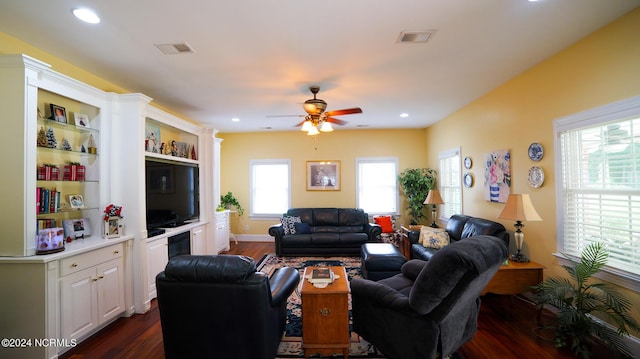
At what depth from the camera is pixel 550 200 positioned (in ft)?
9.59

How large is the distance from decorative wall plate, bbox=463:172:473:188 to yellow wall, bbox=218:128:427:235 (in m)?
1.81

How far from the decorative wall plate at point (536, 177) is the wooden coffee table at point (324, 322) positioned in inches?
104

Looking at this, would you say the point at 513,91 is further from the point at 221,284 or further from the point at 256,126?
the point at 256,126

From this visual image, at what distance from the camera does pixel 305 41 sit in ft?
7.98

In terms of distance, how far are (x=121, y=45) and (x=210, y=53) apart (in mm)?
781

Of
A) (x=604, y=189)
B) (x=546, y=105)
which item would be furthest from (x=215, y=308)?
(x=546, y=105)

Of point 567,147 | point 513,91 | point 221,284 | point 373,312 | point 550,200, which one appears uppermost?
point 513,91

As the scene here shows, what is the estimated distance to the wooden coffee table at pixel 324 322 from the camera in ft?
7.11

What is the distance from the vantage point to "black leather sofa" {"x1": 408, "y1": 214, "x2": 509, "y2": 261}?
11.0 feet

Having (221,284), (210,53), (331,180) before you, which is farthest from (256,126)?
(221,284)

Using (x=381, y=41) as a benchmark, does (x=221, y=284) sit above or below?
below

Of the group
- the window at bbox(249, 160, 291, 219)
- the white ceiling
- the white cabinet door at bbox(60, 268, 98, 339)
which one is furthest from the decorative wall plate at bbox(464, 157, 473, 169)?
the white cabinet door at bbox(60, 268, 98, 339)

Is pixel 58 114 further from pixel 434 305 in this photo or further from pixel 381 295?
pixel 434 305

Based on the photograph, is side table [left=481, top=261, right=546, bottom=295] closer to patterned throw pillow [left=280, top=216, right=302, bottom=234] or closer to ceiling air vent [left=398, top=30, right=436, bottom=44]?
ceiling air vent [left=398, top=30, right=436, bottom=44]
